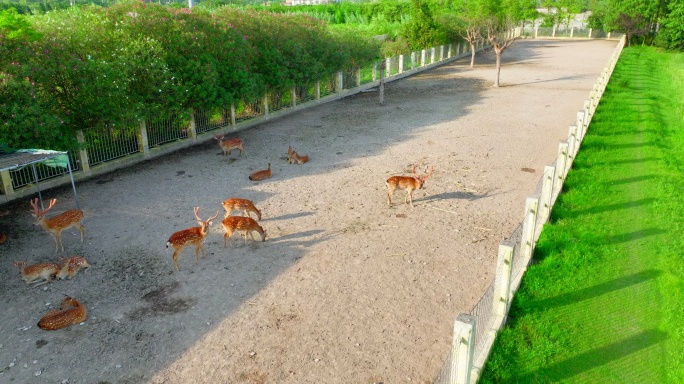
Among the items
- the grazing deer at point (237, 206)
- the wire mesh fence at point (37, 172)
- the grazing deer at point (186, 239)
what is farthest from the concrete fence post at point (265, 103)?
the grazing deer at point (186, 239)

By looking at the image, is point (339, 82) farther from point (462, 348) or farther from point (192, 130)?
point (462, 348)

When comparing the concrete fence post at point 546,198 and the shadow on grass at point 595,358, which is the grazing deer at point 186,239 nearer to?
the shadow on grass at point 595,358

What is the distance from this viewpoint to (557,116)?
20.0 metres

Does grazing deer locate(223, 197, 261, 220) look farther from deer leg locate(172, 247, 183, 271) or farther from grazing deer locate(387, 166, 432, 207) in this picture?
grazing deer locate(387, 166, 432, 207)

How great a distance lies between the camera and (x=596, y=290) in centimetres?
760

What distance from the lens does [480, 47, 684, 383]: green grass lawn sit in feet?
20.0

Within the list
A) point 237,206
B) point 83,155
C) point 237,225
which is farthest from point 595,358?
point 83,155

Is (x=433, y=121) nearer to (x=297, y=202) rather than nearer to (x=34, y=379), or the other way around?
(x=297, y=202)

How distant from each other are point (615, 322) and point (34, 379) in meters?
7.46

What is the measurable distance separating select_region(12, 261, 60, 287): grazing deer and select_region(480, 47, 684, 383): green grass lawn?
6874 millimetres

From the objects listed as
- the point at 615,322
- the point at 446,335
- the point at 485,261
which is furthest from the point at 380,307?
the point at 615,322

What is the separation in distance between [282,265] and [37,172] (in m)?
7.93

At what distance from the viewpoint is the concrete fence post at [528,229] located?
313 inches

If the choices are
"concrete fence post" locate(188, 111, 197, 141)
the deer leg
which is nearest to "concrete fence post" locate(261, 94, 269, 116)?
"concrete fence post" locate(188, 111, 197, 141)
